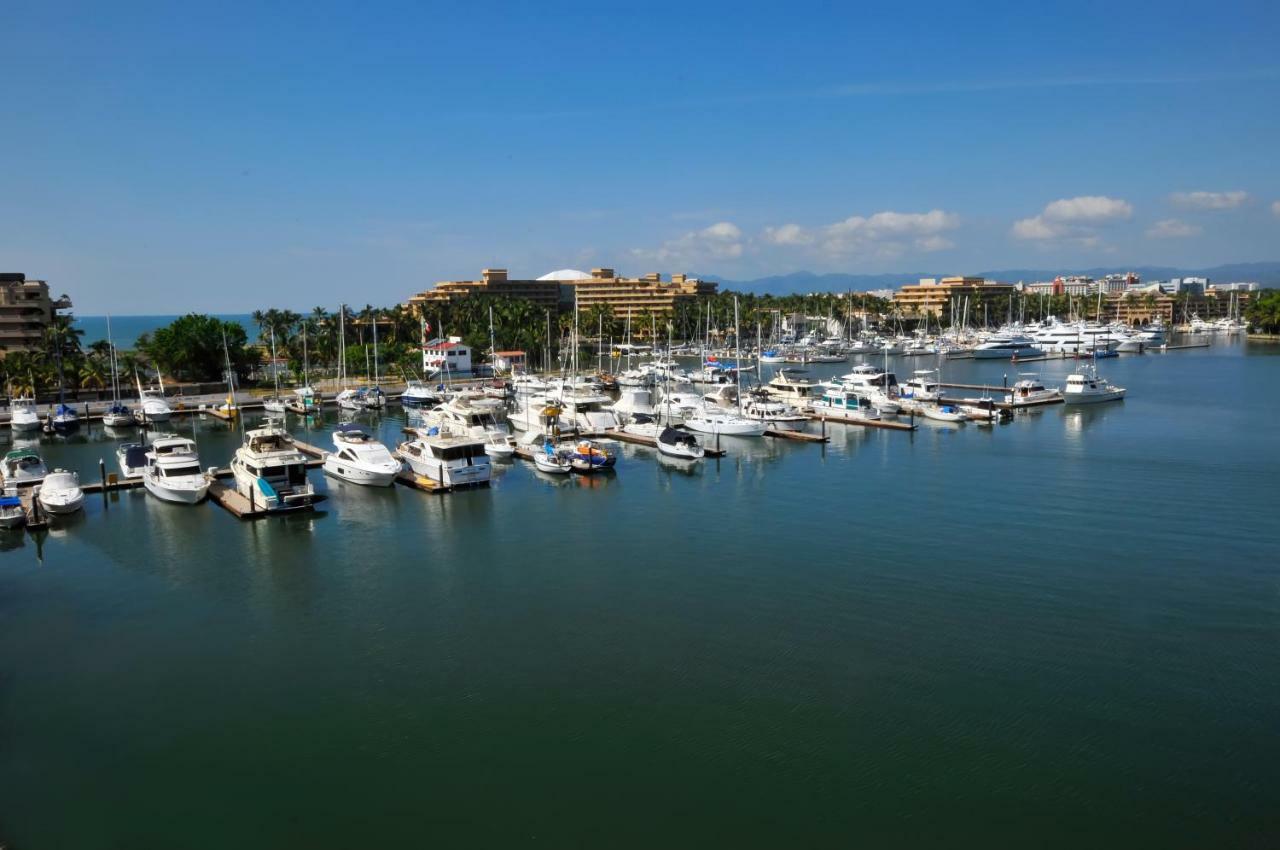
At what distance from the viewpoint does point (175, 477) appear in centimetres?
3909

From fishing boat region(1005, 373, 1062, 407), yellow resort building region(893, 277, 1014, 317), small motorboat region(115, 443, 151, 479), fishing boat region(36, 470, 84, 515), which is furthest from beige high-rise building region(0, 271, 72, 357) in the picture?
yellow resort building region(893, 277, 1014, 317)

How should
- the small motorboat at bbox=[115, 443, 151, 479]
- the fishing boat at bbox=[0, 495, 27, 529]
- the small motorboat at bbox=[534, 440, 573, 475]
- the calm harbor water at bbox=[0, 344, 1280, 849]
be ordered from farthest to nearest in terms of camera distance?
the small motorboat at bbox=[534, 440, 573, 475] < the small motorboat at bbox=[115, 443, 151, 479] < the fishing boat at bbox=[0, 495, 27, 529] < the calm harbor water at bbox=[0, 344, 1280, 849]

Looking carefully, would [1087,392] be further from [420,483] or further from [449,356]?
[449,356]

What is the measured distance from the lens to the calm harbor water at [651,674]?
54.9 feet

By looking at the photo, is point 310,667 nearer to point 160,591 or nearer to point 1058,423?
point 160,591

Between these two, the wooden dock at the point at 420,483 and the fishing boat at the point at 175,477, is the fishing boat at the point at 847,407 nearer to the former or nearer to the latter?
the wooden dock at the point at 420,483

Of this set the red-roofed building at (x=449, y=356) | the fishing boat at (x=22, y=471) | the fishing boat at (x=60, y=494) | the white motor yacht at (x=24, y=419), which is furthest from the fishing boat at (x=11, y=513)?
the red-roofed building at (x=449, y=356)

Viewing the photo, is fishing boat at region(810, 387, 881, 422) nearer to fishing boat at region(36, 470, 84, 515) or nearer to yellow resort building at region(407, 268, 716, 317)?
fishing boat at region(36, 470, 84, 515)

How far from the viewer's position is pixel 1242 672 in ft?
71.2

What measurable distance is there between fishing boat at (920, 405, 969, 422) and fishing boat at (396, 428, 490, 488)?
118ft

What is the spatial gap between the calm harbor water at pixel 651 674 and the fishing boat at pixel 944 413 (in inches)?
983

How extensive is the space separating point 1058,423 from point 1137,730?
159 ft

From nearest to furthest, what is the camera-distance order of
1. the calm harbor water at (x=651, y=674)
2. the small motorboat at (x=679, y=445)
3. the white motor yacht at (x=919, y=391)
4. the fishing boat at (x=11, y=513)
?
the calm harbor water at (x=651, y=674)
the fishing boat at (x=11, y=513)
the small motorboat at (x=679, y=445)
the white motor yacht at (x=919, y=391)

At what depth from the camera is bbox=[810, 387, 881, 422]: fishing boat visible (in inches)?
2542
